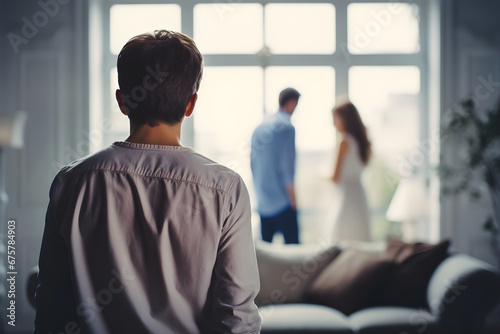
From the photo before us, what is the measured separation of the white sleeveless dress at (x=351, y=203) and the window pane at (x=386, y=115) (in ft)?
2.98

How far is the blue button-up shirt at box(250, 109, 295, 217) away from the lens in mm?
3795

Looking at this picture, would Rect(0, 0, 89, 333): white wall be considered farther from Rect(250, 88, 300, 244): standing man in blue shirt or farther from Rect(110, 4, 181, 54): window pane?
Rect(250, 88, 300, 244): standing man in blue shirt

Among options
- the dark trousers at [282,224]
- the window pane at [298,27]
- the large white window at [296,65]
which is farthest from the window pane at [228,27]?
the dark trousers at [282,224]

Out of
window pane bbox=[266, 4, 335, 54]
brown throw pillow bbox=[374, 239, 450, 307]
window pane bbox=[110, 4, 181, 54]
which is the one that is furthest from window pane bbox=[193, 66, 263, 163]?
brown throw pillow bbox=[374, 239, 450, 307]

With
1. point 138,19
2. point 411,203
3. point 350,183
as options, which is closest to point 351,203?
point 350,183

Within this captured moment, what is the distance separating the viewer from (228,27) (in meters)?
4.61

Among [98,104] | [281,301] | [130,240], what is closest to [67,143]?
[98,104]

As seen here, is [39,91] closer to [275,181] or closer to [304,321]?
[275,181]

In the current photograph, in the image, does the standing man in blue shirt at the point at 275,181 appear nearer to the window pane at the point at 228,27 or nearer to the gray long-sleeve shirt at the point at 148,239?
the window pane at the point at 228,27

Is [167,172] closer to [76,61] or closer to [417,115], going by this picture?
[76,61]

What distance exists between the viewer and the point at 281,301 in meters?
2.94

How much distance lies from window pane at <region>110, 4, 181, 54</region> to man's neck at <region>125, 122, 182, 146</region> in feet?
13.2

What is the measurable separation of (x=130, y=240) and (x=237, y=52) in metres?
4.02

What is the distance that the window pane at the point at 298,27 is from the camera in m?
4.63
